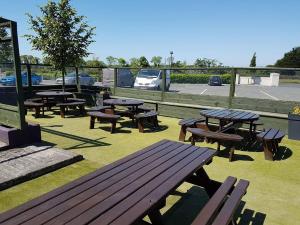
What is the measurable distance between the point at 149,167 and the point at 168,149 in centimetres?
76

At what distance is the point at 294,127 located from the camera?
25.5ft

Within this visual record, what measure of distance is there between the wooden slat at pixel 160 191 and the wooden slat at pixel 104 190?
0.23 meters

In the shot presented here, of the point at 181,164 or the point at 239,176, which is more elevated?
the point at 181,164

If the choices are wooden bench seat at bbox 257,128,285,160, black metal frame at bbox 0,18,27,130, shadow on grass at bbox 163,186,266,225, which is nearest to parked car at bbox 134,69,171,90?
wooden bench seat at bbox 257,128,285,160

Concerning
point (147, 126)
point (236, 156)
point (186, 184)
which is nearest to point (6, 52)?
point (147, 126)

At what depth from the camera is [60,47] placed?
12.2 meters

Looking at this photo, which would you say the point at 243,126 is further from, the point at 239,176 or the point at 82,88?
the point at 82,88

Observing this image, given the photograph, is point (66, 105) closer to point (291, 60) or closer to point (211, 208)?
point (211, 208)

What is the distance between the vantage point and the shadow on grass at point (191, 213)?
11.9ft

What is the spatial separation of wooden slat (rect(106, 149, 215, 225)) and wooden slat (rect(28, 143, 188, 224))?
0.23 metres

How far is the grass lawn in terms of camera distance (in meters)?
3.88

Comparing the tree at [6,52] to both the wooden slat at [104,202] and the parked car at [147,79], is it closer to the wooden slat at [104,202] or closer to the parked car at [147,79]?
the wooden slat at [104,202]

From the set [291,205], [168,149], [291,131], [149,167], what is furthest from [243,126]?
[149,167]

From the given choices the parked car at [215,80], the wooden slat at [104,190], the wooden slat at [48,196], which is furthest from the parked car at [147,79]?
the wooden slat at [48,196]
